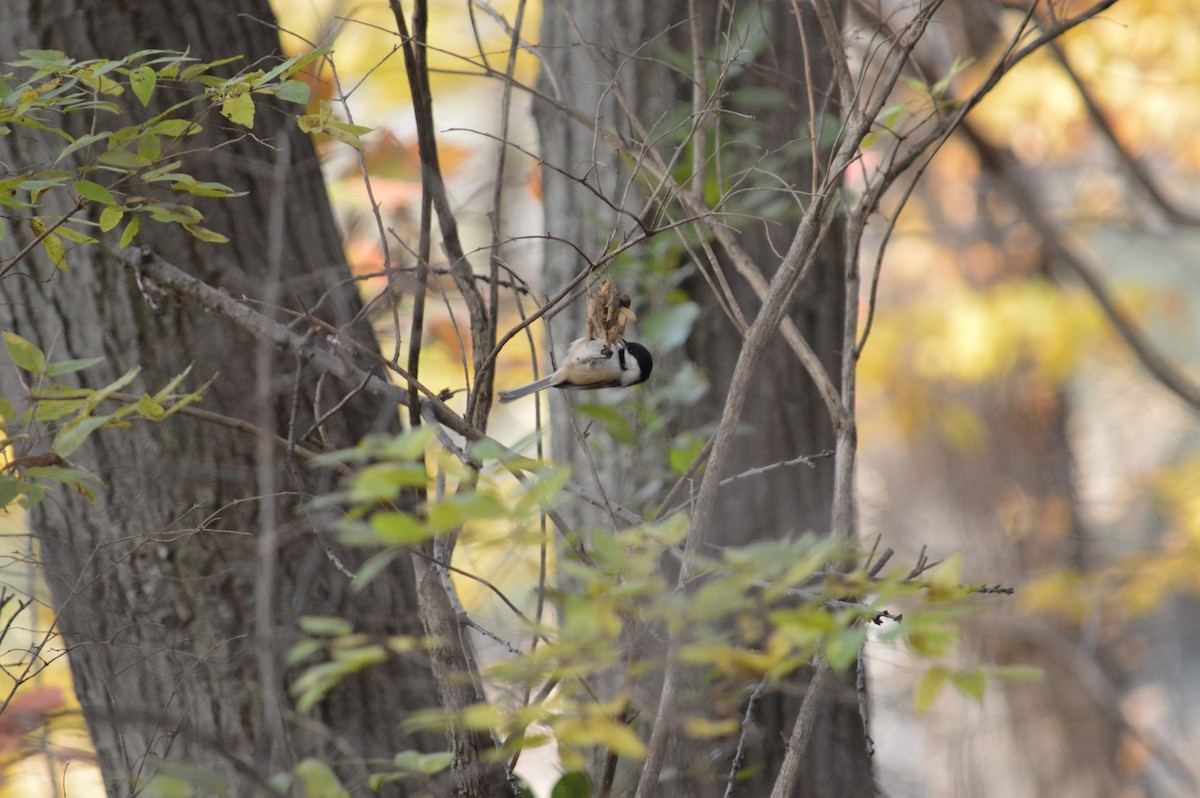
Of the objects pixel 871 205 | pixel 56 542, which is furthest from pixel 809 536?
pixel 56 542

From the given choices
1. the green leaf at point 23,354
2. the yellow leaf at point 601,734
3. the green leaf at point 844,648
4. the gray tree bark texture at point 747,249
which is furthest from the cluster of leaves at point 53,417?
the gray tree bark texture at point 747,249

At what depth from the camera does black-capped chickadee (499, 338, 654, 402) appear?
1.40 meters

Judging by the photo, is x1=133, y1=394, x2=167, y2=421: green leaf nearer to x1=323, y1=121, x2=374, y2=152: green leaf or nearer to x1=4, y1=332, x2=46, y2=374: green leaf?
x1=4, y1=332, x2=46, y2=374: green leaf

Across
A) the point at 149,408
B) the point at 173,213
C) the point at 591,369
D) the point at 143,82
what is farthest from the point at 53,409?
the point at 591,369

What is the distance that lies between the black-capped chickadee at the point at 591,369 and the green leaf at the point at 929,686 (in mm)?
679

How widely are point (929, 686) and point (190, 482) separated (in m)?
1.31

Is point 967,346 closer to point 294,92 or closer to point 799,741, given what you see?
point 799,741

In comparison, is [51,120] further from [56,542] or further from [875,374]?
[875,374]

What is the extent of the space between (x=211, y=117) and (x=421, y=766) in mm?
1299

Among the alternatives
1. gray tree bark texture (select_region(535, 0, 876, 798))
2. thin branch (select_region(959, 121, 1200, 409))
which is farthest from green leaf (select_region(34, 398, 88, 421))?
thin branch (select_region(959, 121, 1200, 409))

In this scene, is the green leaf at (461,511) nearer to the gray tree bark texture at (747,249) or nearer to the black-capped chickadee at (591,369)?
the black-capped chickadee at (591,369)

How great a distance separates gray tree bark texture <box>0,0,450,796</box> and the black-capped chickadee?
1.01 ft

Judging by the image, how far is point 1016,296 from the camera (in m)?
5.47

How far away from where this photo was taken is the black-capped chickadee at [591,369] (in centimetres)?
140
